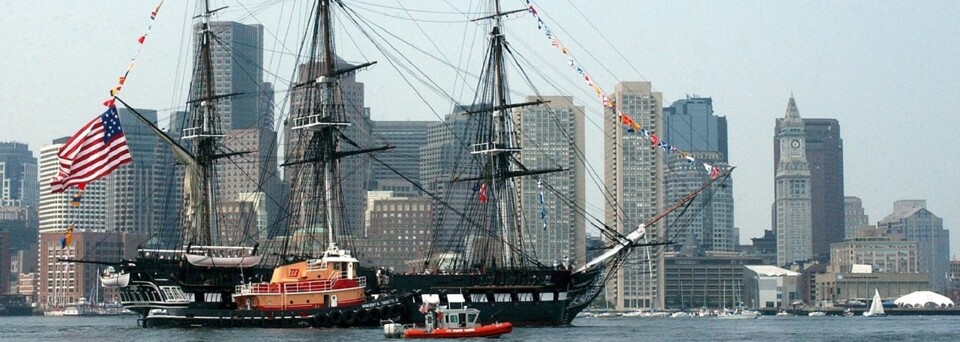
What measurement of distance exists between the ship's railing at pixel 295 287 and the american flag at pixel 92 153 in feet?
41.0

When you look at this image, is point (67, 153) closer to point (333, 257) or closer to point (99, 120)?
point (99, 120)

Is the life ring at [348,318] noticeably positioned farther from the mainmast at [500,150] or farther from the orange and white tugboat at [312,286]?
the mainmast at [500,150]

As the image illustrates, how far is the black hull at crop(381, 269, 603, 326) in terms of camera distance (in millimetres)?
116125

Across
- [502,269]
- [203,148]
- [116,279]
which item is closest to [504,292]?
[502,269]

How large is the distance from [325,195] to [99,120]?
19.9 metres

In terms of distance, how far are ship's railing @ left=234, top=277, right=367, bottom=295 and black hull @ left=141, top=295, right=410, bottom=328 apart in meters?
1.39

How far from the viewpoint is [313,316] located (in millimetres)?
113250

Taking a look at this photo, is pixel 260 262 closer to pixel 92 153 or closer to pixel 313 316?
pixel 313 316

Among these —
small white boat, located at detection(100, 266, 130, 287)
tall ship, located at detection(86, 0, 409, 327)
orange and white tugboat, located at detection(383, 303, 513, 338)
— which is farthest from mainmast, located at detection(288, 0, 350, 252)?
orange and white tugboat, located at detection(383, 303, 513, 338)

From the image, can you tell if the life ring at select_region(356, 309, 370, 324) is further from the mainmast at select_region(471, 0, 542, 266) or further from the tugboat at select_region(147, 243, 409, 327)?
the mainmast at select_region(471, 0, 542, 266)

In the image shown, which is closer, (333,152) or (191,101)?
(333,152)

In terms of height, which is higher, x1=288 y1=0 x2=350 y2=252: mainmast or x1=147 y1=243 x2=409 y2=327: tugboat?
x1=288 y1=0 x2=350 y2=252: mainmast

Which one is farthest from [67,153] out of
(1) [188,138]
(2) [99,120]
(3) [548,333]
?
(3) [548,333]

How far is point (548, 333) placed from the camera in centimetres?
11319
